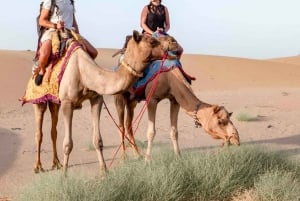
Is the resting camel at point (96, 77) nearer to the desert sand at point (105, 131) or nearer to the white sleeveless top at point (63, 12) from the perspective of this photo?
the white sleeveless top at point (63, 12)

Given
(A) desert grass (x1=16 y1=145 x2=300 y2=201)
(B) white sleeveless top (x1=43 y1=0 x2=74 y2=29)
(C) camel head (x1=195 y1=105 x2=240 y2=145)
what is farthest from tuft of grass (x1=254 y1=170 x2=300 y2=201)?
(B) white sleeveless top (x1=43 y1=0 x2=74 y2=29)

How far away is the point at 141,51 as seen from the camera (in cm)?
644

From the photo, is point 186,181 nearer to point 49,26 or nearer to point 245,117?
point 49,26

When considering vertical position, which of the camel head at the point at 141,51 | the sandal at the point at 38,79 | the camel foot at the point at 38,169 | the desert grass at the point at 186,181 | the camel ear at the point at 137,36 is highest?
the camel ear at the point at 137,36

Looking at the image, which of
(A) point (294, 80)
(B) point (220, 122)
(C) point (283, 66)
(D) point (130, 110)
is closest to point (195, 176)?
(B) point (220, 122)

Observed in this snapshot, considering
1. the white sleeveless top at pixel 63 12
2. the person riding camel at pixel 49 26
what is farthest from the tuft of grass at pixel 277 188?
the white sleeveless top at pixel 63 12

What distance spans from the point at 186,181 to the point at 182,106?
202 centimetres

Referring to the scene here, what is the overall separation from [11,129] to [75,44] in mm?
7359

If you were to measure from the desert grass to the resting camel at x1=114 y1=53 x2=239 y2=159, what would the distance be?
31cm

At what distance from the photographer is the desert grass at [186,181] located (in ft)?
18.4

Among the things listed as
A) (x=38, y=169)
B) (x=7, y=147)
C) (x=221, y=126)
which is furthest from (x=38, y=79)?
(x=7, y=147)

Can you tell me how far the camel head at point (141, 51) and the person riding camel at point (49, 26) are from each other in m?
1.39

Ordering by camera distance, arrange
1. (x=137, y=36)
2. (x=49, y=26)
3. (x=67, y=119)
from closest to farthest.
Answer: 1. (x=137, y=36)
2. (x=67, y=119)
3. (x=49, y=26)

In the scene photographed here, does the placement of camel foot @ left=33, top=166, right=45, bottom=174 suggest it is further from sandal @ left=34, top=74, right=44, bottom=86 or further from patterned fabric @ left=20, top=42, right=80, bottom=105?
sandal @ left=34, top=74, right=44, bottom=86
